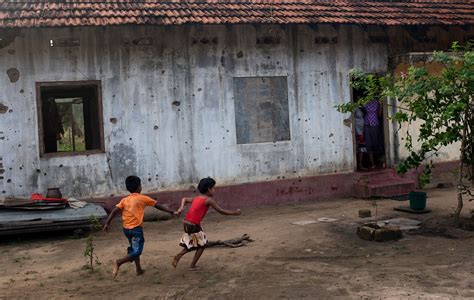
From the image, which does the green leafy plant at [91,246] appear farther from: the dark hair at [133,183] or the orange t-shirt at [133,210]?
the dark hair at [133,183]

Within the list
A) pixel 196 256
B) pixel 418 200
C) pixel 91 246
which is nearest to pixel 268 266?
pixel 196 256

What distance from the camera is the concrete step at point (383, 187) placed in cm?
1109

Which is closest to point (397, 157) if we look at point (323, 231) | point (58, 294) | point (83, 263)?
point (323, 231)

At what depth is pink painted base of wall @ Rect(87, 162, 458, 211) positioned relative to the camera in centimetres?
1018

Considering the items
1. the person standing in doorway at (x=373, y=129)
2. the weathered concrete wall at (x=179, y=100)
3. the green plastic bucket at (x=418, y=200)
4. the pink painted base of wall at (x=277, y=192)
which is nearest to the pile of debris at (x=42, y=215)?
the weathered concrete wall at (x=179, y=100)

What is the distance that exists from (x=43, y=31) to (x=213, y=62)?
3219 mm

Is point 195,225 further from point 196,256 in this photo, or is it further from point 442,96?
point 442,96

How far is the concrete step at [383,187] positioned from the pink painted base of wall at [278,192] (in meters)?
0.24

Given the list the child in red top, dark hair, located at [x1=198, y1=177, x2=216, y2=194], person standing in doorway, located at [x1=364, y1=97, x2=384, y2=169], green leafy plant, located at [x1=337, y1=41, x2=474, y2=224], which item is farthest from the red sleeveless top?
person standing in doorway, located at [x1=364, y1=97, x2=384, y2=169]

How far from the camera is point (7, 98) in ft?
30.7

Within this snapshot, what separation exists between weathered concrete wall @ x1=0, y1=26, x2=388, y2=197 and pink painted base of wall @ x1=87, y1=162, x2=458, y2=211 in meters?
0.18

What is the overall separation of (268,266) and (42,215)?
13.4ft

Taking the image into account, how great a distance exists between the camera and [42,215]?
8438mm

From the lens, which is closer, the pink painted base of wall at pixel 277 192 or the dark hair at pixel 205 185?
the dark hair at pixel 205 185
